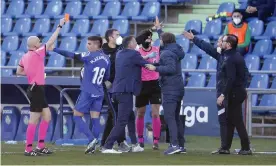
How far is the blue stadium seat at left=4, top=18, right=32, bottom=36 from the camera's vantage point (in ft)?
80.9

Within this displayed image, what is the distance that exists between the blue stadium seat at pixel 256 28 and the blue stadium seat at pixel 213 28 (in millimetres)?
794

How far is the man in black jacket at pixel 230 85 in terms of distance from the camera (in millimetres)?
14930

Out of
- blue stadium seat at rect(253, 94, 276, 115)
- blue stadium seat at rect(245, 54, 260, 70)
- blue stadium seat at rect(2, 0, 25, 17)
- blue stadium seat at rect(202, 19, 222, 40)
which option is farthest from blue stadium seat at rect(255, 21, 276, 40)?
blue stadium seat at rect(2, 0, 25, 17)

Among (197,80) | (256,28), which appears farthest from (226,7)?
(197,80)

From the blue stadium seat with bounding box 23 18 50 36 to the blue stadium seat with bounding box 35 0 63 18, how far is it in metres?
0.21

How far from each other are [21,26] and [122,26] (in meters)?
3.07

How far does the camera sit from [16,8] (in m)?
25.6

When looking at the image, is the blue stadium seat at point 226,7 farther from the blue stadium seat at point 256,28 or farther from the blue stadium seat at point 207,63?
the blue stadium seat at point 207,63

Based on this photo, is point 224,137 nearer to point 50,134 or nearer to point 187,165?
point 187,165

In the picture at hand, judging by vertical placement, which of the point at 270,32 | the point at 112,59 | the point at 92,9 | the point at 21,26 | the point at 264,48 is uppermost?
the point at 92,9

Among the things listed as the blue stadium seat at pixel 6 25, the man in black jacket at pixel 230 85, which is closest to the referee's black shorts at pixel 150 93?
the man in black jacket at pixel 230 85

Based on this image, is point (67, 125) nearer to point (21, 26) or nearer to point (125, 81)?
point (125, 81)

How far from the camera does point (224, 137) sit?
15.4 m

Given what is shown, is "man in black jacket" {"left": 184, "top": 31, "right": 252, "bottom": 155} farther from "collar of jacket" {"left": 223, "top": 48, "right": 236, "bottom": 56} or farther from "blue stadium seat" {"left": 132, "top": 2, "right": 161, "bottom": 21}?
"blue stadium seat" {"left": 132, "top": 2, "right": 161, "bottom": 21}
